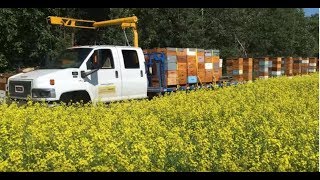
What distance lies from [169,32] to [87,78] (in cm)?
1962

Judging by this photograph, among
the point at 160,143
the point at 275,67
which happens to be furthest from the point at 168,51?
the point at 275,67

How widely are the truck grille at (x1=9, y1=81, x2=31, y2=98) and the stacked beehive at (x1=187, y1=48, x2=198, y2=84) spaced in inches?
223

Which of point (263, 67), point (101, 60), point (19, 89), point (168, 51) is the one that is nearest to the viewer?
point (19, 89)

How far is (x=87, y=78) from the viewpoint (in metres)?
11.1

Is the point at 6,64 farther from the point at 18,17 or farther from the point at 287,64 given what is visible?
the point at 287,64

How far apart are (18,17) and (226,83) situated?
9019mm

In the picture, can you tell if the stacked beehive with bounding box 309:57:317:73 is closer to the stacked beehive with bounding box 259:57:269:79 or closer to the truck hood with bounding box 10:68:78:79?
the stacked beehive with bounding box 259:57:269:79

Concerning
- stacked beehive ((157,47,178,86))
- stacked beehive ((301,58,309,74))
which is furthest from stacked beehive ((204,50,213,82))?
stacked beehive ((301,58,309,74))

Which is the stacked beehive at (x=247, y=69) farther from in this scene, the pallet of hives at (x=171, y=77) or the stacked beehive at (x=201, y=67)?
the pallet of hives at (x=171, y=77)

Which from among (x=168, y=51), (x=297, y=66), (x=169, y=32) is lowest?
(x=297, y=66)

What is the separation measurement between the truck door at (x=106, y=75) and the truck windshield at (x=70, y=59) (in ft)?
0.84

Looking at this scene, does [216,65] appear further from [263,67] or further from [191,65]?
[263,67]

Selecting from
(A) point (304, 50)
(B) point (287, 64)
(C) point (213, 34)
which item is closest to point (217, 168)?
(B) point (287, 64)

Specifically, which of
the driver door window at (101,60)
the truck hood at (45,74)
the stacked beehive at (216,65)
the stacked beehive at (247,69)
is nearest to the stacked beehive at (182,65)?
the stacked beehive at (216,65)
